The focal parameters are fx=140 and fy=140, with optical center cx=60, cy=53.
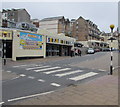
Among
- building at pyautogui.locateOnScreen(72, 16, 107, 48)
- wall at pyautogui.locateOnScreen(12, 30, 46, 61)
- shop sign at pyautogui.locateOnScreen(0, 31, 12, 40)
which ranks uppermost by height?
building at pyautogui.locateOnScreen(72, 16, 107, 48)

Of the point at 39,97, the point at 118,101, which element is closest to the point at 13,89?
the point at 39,97

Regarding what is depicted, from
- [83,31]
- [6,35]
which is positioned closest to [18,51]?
[6,35]

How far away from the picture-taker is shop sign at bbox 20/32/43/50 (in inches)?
783

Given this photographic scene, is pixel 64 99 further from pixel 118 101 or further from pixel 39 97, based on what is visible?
pixel 118 101

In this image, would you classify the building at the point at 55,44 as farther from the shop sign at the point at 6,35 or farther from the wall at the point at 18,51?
the shop sign at the point at 6,35

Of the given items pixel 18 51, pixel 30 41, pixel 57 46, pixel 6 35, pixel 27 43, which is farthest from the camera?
pixel 57 46

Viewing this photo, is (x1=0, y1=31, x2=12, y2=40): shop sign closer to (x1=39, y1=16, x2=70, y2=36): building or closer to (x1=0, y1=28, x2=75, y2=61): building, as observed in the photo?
(x1=0, y1=28, x2=75, y2=61): building

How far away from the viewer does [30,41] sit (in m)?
21.3

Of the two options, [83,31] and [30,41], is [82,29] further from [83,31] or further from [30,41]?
[30,41]

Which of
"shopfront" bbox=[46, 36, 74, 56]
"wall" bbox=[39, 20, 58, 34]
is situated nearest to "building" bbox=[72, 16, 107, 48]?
"wall" bbox=[39, 20, 58, 34]

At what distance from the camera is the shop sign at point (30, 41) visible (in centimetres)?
1989

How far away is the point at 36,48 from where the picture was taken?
22.6 metres

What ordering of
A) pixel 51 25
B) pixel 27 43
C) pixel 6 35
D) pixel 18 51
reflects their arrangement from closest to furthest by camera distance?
pixel 6 35, pixel 18 51, pixel 27 43, pixel 51 25

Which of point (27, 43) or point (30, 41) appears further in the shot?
point (30, 41)
